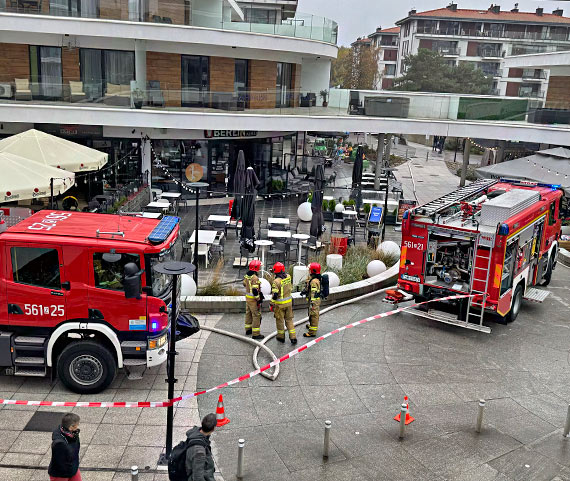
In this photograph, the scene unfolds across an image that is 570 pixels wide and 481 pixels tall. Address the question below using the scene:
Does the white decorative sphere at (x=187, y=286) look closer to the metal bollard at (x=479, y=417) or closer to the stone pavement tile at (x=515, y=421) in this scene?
the stone pavement tile at (x=515, y=421)

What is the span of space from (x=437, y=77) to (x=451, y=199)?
190 feet

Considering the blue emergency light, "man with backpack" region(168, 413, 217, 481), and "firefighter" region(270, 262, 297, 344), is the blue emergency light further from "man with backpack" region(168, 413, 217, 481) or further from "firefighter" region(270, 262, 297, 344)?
"man with backpack" region(168, 413, 217, 481)

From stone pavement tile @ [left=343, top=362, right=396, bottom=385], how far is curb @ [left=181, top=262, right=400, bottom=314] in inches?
115

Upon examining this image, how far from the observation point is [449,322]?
13.2 meters

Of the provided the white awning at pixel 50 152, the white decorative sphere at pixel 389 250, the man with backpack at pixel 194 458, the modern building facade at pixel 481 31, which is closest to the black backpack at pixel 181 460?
the man with backpack at pixel 194 458

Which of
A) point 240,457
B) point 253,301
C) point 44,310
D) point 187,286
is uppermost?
point 44,310

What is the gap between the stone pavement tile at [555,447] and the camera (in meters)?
8.66

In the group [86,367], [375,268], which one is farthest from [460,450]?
[375,268]

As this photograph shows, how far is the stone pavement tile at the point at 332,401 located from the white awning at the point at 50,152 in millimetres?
11325

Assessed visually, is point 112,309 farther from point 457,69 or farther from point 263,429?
point 457,69

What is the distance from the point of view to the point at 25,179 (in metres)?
14.7

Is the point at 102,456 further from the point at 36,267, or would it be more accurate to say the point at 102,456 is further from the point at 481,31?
the point at 481,31

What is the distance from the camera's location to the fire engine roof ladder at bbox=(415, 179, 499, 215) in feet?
44.9

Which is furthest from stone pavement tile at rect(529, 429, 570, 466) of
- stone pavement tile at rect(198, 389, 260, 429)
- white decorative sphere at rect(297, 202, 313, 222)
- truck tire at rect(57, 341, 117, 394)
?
white decorative sphere at rect(297, 202, 313, 222)
